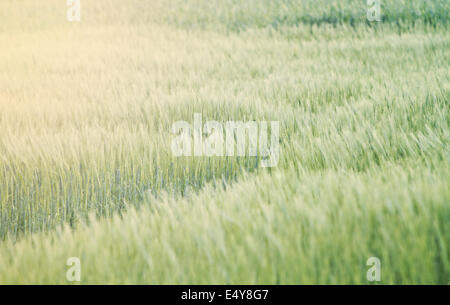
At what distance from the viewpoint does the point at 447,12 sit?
4.65m

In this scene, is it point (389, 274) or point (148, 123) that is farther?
point (148, 123)

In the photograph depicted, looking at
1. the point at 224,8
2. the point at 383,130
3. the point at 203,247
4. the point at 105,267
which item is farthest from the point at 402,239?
the point at 224,8

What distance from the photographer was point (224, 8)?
5711 mm

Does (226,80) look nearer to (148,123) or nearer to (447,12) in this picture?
(148,123)

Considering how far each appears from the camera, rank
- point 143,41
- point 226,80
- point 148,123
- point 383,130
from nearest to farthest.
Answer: point 383,130
point 148,123
point 226,80
point 143,41

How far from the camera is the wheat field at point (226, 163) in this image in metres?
0.91

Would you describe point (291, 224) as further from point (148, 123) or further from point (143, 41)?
point (143, 41)

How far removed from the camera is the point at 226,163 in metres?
1.75

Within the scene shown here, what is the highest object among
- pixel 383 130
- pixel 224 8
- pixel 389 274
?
pixel 224 8

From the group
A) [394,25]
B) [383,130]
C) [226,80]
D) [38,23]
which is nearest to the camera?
[383,130]

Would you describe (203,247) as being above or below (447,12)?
below

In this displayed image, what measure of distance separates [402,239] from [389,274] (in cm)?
10

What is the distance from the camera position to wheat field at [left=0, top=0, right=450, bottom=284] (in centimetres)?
91

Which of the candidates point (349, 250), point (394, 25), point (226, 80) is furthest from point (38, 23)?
point (349, 250)
